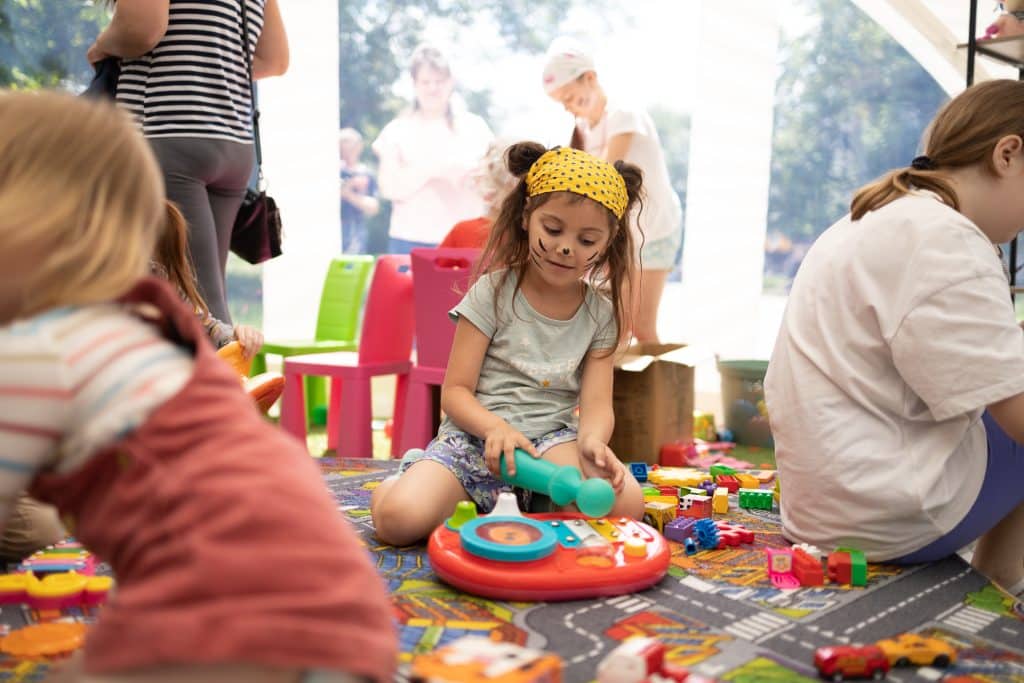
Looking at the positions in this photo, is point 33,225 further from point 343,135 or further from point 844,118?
point 844,118

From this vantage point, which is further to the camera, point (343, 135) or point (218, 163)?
point (343, 135)

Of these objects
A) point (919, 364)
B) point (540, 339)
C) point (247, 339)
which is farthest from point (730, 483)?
point (247, 339)

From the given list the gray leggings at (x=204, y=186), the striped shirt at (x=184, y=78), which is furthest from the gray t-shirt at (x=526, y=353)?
the striped shirt at (x=184, y=78)

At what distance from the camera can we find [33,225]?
58cm

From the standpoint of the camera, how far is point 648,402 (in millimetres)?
1888

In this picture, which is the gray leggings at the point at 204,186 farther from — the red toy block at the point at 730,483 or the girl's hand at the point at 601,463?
the red toy block at the point at 730,483

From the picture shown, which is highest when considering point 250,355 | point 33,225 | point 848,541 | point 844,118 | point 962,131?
point 844,118

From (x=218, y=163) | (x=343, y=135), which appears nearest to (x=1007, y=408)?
(x=218, y=163)

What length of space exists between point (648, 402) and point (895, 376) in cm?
81

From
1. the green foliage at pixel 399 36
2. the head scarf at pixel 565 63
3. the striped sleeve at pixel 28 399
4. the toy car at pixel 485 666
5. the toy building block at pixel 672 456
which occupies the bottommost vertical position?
the toy building block at pixel 672 456

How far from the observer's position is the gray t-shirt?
1358mm

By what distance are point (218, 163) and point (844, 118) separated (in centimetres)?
236

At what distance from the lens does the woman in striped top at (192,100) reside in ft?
4.72

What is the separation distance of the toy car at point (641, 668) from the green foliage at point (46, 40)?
2.67 meters
